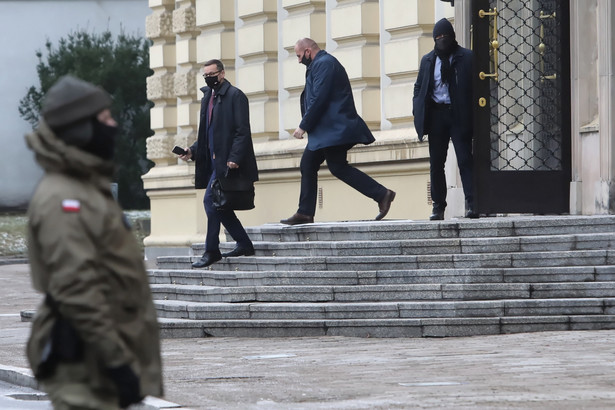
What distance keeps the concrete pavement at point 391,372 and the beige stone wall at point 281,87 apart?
18.9ft

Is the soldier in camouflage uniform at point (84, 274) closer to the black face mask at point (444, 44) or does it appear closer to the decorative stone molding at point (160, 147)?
the black face mask at point (444, 44)

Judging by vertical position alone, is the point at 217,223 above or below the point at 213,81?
below

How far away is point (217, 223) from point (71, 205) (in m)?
9.48

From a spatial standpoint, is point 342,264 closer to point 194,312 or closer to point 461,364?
point 194,312

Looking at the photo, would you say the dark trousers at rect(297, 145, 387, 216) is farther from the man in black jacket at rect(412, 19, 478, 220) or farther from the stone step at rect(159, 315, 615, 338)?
the stone step at rect(159, 315, 615, 338)

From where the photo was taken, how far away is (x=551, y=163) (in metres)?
15.0

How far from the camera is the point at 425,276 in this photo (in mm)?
12234

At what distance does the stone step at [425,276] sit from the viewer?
11961 millimetres

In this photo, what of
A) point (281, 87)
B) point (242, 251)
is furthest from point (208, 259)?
point (281, 87)

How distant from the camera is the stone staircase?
38.0 feet

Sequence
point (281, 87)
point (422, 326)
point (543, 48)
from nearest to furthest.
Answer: point (422, 326) < point (543, 48) < point (281, 87)

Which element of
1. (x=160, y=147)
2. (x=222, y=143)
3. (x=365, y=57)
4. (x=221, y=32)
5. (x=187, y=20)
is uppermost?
(x=187, y=20)

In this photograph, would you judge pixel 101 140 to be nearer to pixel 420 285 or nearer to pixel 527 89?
pixel 420 285

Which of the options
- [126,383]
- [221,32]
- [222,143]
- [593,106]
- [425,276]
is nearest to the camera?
[126,383]
